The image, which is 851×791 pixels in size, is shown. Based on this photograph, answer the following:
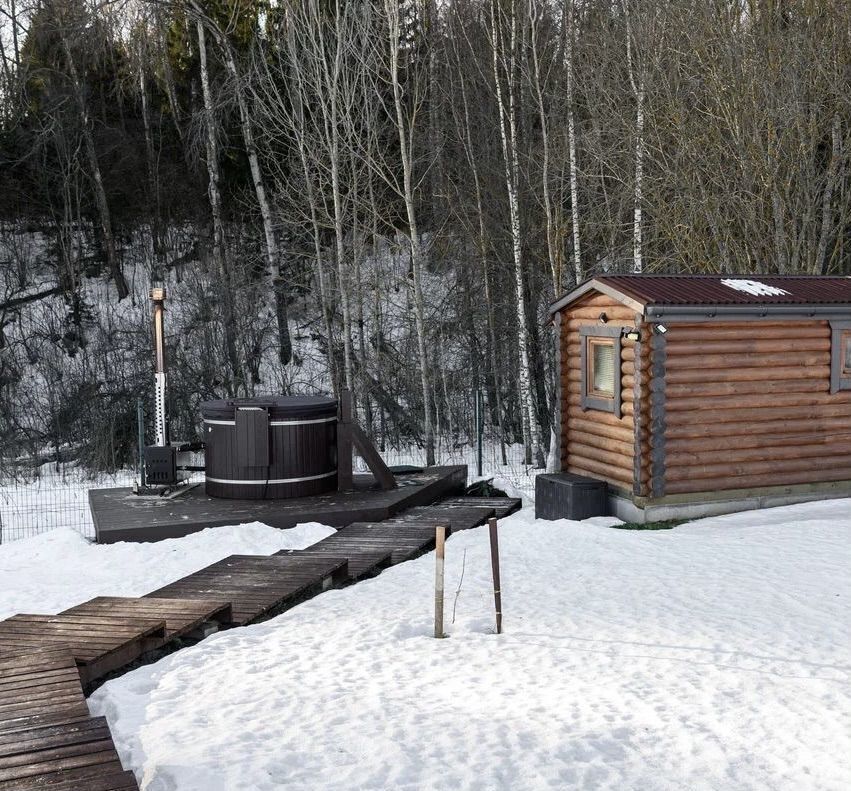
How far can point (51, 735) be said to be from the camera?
4.83 meters

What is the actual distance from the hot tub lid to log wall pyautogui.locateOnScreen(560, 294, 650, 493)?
322 centimetres

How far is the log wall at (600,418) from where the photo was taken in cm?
1166

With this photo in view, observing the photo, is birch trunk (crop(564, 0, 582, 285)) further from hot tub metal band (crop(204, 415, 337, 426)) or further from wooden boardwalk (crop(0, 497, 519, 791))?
wooden boardwalk (crop(0, 497, 519, 791))

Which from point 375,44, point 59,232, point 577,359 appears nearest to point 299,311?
point 59,232

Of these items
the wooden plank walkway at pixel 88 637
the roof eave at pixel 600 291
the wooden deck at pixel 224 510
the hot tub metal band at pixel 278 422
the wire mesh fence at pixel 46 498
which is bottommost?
the wire mesh fence at pixel 46 498

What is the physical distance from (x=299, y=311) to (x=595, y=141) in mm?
9444

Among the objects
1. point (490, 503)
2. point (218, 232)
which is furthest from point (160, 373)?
point (218, 232)

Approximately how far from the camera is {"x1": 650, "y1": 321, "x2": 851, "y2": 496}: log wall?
11664mm

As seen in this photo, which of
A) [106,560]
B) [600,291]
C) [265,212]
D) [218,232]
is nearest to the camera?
[106,560]

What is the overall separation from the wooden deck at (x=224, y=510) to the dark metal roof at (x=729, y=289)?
3.85 metres

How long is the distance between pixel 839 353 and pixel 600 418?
10.1 ft

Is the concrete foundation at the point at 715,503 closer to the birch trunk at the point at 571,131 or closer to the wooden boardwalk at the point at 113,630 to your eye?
the wooden boardwalk at the point at 113,630

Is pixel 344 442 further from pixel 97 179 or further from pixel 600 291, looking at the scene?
pixel 97 179

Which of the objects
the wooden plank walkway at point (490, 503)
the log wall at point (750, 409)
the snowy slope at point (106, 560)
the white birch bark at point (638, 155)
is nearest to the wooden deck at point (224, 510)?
the snowy slope at point (106, 560)
